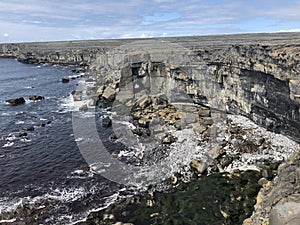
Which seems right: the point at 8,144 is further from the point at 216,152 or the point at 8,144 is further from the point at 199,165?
the point at 216,152

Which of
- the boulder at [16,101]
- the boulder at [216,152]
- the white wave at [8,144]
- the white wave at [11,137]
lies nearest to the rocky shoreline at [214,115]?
the boulder at [216,152]

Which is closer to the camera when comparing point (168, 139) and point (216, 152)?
point (216, 152)

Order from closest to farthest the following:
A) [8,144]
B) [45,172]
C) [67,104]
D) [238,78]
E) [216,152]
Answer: [45,172], [216,152], [8,144], [238,78], [67,104]

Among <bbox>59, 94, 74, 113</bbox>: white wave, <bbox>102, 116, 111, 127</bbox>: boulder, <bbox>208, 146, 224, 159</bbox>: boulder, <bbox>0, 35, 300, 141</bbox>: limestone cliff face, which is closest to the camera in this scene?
<bbox>208, 146, 224, 159</bbox>: boulder

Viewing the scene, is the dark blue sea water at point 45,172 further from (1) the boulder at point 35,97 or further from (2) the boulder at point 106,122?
(1) the boulder at point 35,97

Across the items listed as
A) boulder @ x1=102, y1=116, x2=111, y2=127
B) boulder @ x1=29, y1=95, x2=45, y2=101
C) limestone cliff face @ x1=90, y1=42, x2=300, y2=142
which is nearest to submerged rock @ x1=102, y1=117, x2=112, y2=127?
boulder @ x1=102, y1=116, x2=111, y2=127

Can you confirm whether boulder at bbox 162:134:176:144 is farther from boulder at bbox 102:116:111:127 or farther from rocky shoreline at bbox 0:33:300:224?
boulder at bbox 102:116:111:127

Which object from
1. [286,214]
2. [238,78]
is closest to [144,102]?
[238,78]
